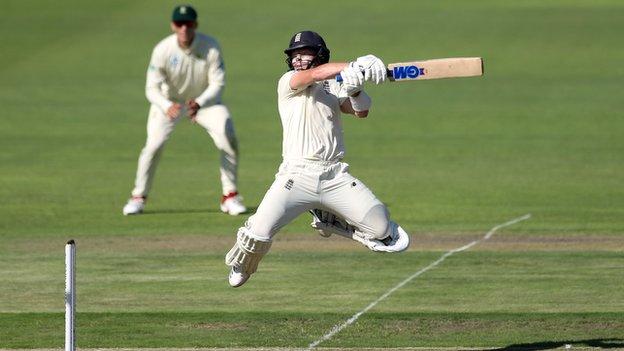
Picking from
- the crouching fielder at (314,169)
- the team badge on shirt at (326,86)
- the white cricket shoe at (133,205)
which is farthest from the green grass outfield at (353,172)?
the team badge on shirt at (326,86)

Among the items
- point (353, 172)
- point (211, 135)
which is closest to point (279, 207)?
point (211, 135)

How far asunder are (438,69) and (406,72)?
22 cm

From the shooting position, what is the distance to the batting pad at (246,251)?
34.3 ft

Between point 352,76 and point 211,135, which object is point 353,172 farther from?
point 352,76

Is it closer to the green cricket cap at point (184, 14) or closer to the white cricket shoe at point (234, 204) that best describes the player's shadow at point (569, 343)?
the white cricket shoe at point (234, 204)

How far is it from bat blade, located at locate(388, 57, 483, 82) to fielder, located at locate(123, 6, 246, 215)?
24.9ft

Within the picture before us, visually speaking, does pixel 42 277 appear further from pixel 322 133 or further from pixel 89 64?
pixel 89 64

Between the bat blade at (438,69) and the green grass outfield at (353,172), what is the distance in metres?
1.98

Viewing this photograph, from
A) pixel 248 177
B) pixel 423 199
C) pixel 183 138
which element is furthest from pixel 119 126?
pixel 423 199

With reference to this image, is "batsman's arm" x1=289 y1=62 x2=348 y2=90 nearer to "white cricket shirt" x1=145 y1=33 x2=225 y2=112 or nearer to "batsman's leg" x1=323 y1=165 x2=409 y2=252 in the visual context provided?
"batsman's leg" x1=323 y1=165 x2=409 y2=252

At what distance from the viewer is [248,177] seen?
21297 millimetres

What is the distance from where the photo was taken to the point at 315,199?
10.4 m

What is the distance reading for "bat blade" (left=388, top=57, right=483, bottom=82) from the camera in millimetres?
10031

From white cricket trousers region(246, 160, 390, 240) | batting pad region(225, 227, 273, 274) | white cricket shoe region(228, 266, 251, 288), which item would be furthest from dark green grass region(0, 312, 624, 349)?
white cricket trousers region(246, 160, 390, 240)
